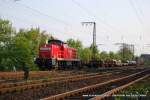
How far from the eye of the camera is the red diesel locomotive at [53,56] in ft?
134

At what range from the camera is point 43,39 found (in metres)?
89.6

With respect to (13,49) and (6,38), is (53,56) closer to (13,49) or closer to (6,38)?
(13,49)

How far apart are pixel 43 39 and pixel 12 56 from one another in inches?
1195

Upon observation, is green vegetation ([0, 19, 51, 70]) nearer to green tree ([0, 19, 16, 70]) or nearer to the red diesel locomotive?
green tree ([0, 19, 16, 70])

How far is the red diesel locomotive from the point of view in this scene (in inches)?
1604

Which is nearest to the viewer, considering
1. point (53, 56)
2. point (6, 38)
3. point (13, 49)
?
point (53, 56)

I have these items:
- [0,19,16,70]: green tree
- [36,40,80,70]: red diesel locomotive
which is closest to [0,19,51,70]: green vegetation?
[0,19,16,70]: green tree

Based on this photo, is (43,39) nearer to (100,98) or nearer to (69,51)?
(69,51)

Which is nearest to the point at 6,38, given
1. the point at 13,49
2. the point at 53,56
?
the point at 13,49

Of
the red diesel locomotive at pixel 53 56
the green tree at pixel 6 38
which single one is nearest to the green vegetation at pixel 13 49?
the green tree at pixel 6 38

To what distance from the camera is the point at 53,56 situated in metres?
41.0

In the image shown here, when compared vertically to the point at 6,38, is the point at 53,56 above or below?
below

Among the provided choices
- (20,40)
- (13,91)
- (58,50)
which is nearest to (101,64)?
(20,40)

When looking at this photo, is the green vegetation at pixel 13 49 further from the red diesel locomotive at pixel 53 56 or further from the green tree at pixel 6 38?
the red diesel locomotive at pixel 53 56
